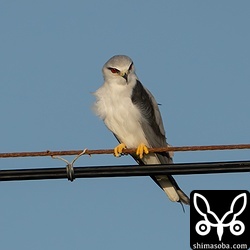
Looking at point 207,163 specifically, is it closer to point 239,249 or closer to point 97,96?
point 239,249

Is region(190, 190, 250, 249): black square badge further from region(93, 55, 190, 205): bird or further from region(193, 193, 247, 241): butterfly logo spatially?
region(93, 55, 190, 205): bird

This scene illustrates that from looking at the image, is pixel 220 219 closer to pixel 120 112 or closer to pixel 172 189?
pixel 172 189

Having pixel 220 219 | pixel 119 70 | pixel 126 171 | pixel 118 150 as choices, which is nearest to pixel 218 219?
pixel 220 219

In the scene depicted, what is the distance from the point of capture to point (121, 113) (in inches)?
527

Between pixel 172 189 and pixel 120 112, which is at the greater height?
pixel 120 112

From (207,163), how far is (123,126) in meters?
4.51

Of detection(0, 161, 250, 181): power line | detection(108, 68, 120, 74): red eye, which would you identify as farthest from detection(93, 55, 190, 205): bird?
detection(0, 161, 250, 181): power line

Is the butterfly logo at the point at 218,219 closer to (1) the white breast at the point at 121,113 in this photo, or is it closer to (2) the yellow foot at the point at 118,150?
(2) the yellow foot at the point at 118,150

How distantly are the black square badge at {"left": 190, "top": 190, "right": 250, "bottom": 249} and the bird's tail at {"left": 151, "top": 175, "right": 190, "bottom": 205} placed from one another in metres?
3.30

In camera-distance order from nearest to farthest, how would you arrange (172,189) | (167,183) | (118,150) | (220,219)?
1. (220,219)
2. (118,150)
3. (172,189)
4. (167,183)

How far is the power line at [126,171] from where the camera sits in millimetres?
9008

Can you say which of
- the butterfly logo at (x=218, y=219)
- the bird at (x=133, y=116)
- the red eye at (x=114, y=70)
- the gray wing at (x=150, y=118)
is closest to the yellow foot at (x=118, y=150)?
the bird at (x=133, y=116)

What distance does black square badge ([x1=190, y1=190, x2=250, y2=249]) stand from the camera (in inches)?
350

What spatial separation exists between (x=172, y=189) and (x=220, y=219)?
3.96 meters
